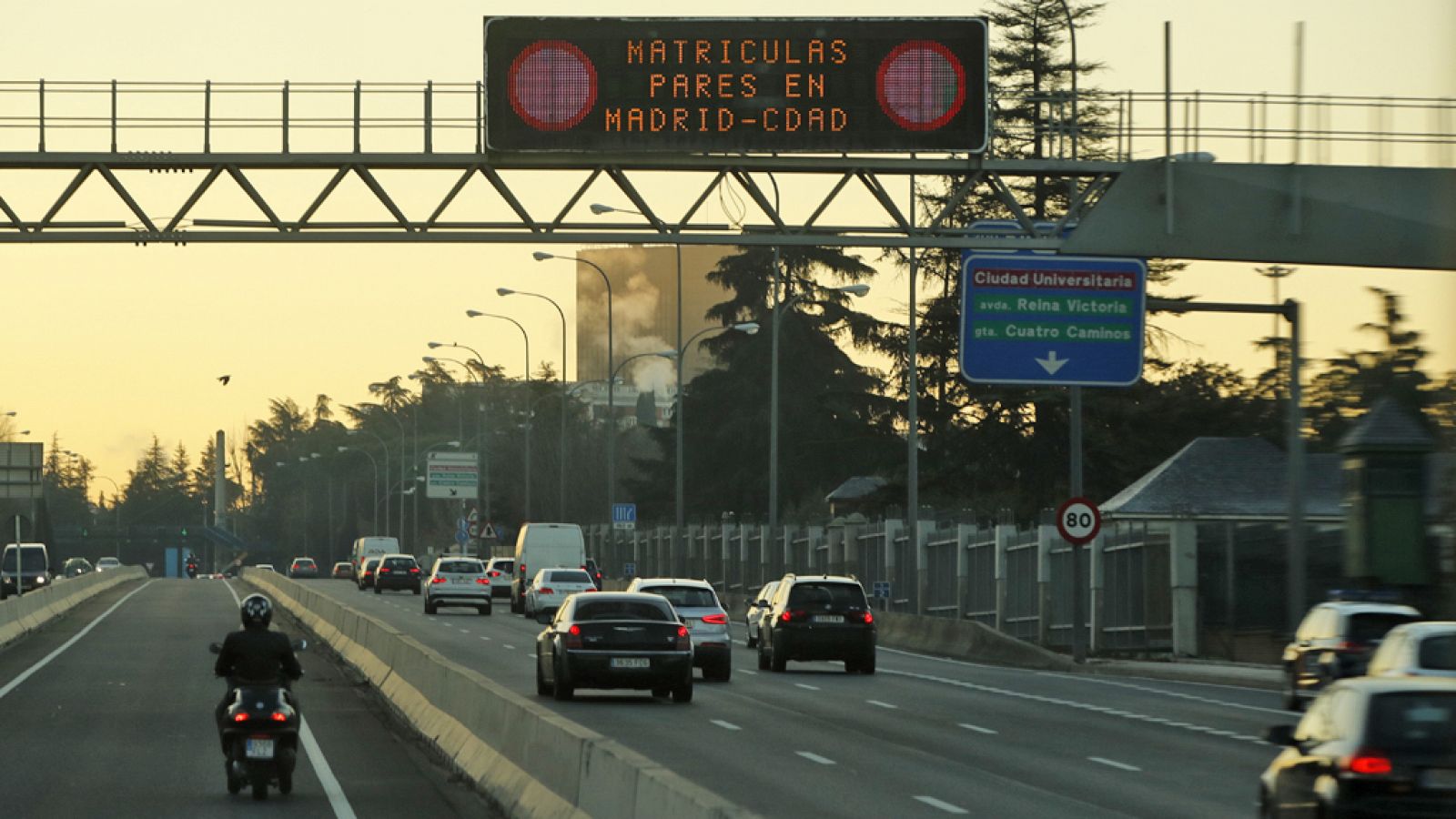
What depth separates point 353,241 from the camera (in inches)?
1188

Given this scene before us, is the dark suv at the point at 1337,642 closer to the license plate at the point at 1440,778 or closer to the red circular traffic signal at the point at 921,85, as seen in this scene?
the red circular traffic signal at the point at 921,85

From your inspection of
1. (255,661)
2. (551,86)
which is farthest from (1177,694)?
(255,661)

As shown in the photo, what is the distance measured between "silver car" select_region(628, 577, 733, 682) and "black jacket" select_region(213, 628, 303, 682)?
1700 centimetres

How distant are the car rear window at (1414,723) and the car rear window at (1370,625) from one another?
46.0 feet

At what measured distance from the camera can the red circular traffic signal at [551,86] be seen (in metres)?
28.8

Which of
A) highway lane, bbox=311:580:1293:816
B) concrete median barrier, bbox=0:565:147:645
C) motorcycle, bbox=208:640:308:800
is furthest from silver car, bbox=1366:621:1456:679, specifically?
concrete median barrier, bbox=0:565:147:645

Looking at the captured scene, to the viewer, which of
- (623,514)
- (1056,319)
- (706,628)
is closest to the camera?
(706,628)

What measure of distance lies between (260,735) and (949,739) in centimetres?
900

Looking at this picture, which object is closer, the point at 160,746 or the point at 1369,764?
the point at 1369,764

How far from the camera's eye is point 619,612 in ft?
93.9

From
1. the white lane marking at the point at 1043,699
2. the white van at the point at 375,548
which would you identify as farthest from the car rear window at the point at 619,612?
the white van at the point at 375,548

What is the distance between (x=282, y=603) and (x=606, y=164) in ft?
132

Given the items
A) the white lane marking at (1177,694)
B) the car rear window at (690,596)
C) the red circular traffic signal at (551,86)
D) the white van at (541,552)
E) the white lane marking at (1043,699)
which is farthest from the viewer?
the white van at (541,552)

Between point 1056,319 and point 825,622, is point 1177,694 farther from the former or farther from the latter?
point 1056,319
